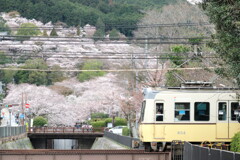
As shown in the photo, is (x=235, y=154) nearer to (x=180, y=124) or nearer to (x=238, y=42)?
(x=238, y=42)

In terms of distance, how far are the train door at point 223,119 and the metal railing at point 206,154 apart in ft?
11.5

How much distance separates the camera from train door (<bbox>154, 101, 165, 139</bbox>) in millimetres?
27234

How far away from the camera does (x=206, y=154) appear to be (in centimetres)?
1867

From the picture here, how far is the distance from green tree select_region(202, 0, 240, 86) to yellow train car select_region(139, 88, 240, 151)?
26.8 ft

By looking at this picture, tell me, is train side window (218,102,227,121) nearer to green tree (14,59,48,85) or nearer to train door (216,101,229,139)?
train door (216,101,229,139)

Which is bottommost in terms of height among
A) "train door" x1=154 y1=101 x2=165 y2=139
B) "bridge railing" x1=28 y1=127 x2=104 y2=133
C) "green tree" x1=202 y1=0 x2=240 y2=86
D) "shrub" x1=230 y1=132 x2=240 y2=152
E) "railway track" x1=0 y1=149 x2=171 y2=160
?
"bridge railing" x1=28 y1=127 x2=104 y2=133

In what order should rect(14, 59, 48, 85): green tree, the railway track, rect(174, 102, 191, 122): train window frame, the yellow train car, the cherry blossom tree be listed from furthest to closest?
rect(14, 59, 48, 85): green tree < the cherry blossom tree < the railway track < rect(174, 102, 191, 122): train window frame < the yellow train car

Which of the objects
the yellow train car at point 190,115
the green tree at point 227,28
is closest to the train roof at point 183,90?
the yellow train car at point 190,115

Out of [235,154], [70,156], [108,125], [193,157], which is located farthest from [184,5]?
[235,154]

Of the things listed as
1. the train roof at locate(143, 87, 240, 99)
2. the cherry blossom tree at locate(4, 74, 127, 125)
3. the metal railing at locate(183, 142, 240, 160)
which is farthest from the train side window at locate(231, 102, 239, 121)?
the cherry blossom tree at locate(4, 74, 127, 125)

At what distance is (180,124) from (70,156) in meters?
6.91

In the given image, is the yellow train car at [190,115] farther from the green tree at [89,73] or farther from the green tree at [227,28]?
the green tree at [89,73]

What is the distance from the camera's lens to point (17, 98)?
88.9 m

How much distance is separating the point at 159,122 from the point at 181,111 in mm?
1055
